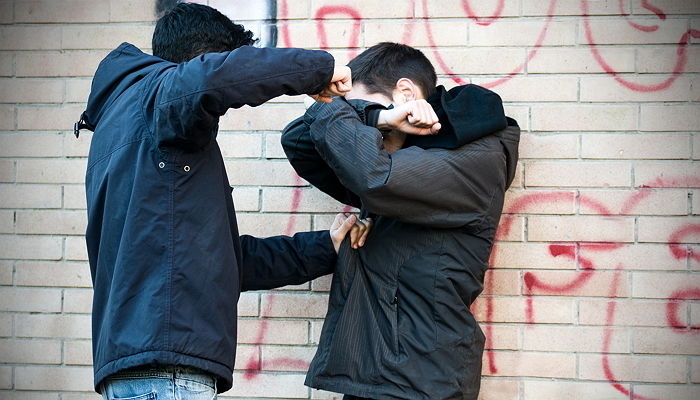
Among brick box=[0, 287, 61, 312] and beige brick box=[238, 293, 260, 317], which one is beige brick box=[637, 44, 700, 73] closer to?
beige brick box=[238, 293, 260, 317]

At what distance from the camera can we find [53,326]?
3.75 meters

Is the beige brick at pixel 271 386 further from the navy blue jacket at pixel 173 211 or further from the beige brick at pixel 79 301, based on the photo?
the navy blue jacket at pixel 173 211

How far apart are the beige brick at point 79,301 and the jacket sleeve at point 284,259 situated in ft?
3.41

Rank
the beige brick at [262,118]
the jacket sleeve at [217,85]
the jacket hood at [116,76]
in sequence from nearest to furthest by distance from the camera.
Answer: the jacket sleeve at [217,85]
the jacket hood at [116,76]
the beige brick at [262,118]

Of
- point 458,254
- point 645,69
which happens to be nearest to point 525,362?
point 458,254

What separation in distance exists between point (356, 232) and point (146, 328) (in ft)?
3.11

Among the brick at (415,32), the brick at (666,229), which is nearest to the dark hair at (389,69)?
the brick at (415,32)

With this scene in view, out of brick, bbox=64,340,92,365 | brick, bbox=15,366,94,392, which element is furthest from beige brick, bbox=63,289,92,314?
brick, bbox=15,366,94,392

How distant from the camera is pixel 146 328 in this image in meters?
2.33

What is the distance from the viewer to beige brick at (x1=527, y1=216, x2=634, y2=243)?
3.50 meters

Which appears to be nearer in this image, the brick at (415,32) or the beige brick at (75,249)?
the brick at (415,32)

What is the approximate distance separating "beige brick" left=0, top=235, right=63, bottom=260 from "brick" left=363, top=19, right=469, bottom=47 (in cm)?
171

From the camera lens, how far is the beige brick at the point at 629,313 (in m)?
3.49

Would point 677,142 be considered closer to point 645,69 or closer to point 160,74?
point 645,69
